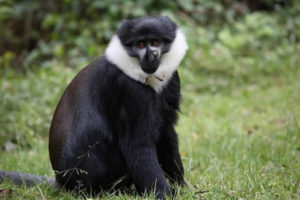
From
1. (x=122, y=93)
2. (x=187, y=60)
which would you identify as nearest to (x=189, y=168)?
(x=122, y=93)

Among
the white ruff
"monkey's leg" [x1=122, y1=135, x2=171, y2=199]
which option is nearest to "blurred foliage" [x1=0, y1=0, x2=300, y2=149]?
the white ruff

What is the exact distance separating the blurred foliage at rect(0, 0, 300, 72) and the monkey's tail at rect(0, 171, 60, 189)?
14.3 ft

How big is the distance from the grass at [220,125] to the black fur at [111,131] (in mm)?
217

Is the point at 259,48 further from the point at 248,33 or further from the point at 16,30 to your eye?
the point at 16,30

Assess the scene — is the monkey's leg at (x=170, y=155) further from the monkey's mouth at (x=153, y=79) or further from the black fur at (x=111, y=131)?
the monkey's mouth at (x=153, y=79)

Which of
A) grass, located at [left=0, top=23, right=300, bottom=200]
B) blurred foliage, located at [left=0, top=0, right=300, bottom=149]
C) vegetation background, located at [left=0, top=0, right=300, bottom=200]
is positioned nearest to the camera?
grass, located at [left=0, top=23, right=300, bottom=200]

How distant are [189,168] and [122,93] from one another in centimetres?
119

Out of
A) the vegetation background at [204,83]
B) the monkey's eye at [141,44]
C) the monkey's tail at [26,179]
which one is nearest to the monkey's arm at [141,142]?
the vegetation background at [204,83]

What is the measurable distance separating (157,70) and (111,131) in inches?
26.8

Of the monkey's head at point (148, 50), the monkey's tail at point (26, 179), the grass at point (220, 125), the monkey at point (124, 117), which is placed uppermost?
the monkey's head at point (148, 50)

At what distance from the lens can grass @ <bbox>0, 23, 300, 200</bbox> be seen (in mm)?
3656

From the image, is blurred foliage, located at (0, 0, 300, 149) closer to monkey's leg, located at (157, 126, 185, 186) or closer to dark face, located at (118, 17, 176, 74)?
monkey's leg, located at (157, 126, 185, 186)

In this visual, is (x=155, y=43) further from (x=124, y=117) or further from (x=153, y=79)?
(x=124, y=117)

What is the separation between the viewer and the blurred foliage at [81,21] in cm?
870
